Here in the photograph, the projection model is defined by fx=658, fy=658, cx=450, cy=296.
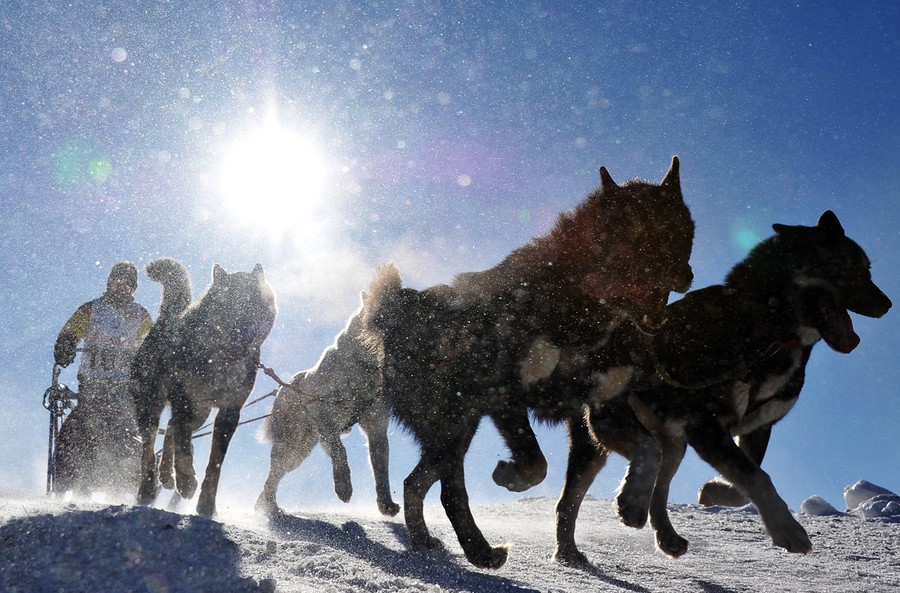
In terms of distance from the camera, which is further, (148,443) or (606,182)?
(148,443)

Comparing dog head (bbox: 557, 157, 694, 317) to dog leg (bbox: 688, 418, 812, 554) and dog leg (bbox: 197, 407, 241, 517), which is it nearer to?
dog leg (bbox: 688, 418, 812, 554)

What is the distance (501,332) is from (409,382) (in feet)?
2.60

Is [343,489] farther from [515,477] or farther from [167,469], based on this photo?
[515,477]

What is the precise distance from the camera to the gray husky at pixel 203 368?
5.84 m

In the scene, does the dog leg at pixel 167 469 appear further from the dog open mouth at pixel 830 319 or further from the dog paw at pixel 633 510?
the dog open mouth at pixel 830 319

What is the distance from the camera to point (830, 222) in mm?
4531

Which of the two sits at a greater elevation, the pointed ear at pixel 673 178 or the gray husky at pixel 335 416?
the pointed ear at pixel 673 178

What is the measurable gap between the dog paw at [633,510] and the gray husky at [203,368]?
3.59 metres

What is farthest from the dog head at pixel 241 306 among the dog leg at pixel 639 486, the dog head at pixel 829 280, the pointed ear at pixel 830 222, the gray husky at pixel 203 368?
the pointed ear at pixel 830 222

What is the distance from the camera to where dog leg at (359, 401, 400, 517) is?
7020 mm

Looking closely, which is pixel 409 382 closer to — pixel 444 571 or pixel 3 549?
pixel 444 571

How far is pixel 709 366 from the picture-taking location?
4199 mm

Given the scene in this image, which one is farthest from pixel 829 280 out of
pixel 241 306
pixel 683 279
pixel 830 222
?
pixel 241 306

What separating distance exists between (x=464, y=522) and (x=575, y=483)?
4.49 feet
